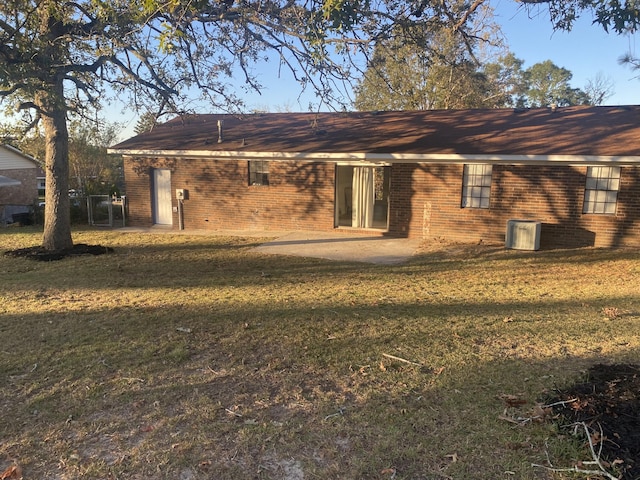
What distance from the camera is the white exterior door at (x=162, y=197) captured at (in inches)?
598

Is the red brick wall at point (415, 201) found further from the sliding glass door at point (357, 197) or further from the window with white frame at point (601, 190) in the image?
the sliding glass door at point (357, 197)

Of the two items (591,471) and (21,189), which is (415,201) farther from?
(21,189)

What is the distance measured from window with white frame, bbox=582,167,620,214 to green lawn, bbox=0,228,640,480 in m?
3.09

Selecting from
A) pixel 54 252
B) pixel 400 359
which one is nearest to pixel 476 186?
pixel 400 359

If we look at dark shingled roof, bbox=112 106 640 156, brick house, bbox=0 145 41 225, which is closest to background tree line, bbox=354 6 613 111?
dark shingled roof, bbox=112 106 640 156

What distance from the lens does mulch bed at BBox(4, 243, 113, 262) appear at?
998cm

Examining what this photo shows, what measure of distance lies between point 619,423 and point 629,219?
950 centimetres

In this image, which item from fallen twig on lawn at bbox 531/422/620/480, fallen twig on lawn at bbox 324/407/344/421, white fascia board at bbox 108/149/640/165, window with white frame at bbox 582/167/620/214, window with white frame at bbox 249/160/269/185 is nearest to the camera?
fallen twig on lawn at bbox 531/422/620/480

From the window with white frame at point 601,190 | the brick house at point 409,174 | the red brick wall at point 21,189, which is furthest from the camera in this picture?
the red brick wall at point 21,189

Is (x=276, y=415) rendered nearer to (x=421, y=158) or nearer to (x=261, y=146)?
(x=421, y=158)

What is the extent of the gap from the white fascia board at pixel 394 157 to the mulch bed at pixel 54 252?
4508 mm

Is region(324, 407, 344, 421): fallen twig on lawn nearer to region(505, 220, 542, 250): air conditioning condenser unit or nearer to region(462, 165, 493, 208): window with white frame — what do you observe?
region(505, 220, 542, 250): air conditioning condenser unit

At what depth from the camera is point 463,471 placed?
2838 mm

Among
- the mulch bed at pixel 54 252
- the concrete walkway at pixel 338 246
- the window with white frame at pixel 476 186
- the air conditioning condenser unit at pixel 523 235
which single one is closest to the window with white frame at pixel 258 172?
the concrete walkway at pixel 338 246
